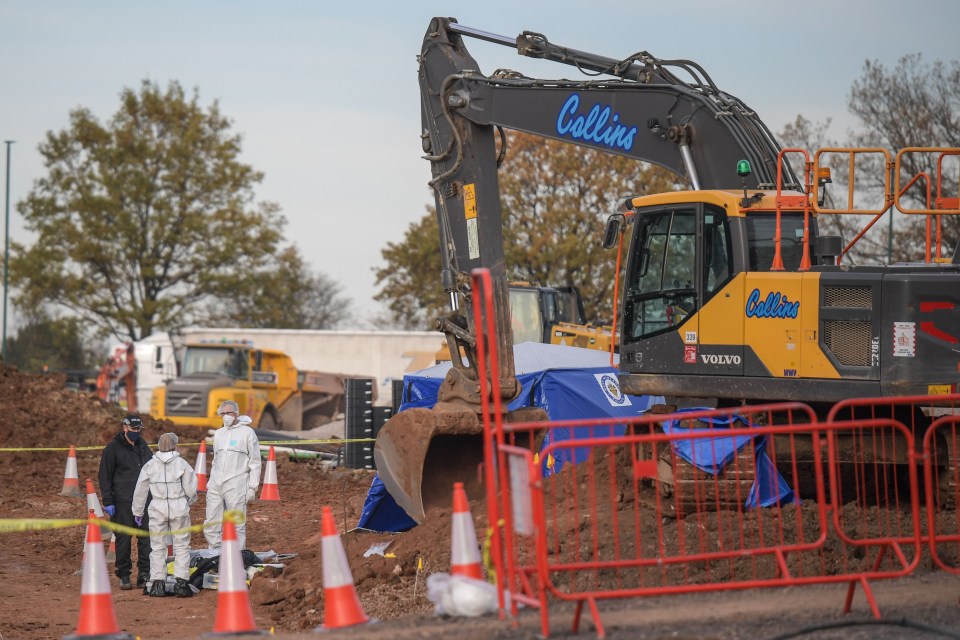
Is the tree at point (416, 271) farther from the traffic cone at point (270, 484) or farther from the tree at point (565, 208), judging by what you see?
the traffic cone at point (270, 484)

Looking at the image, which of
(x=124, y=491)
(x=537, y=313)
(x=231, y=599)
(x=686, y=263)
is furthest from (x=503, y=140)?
(x=537, y=313)

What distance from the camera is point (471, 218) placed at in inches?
494

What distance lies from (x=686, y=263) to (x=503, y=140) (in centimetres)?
270

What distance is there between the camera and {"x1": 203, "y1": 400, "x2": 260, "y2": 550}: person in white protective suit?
1301cm

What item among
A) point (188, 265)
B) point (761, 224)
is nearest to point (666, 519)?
point (761, 224)

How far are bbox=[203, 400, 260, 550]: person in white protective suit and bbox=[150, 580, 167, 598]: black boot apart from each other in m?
0.90

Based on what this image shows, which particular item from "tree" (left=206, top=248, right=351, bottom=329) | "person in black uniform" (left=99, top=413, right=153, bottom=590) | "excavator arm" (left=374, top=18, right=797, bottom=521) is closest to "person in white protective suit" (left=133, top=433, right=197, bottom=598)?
"person in black uniform" (left=99, top=413, right=153, bottom=590)

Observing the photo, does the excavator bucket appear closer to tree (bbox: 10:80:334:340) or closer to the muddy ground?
the muddy ground

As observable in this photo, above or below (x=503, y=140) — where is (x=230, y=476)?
below

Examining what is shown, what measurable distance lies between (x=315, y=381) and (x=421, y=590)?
24526mm

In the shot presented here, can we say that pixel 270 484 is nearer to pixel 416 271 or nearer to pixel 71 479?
pixel 71 479

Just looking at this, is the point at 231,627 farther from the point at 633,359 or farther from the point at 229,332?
the point at 229,332

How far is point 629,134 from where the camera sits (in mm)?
12211

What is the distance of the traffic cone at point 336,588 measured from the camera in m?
7.54
